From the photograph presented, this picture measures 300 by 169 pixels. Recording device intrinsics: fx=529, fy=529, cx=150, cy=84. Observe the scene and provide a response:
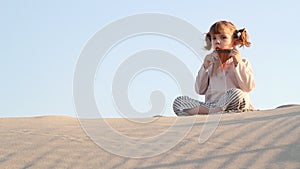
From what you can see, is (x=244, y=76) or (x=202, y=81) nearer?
(x=244, y=76)

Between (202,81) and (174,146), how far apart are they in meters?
1.83

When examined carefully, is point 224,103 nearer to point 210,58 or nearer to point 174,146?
point 210,58

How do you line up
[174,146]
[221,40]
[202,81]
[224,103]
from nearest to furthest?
[174,146] < [224,103] < [221,40] < [202,81]

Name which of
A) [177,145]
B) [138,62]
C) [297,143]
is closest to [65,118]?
[138,62]

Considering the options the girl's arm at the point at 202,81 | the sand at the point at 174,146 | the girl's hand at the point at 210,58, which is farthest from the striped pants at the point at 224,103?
the sand at the point at 174,146

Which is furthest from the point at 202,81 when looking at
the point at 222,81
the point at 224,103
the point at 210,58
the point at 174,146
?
the point at 174,146

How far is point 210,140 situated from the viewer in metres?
3.87

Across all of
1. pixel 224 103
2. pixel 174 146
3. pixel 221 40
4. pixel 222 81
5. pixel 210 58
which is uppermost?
pixel 221 40

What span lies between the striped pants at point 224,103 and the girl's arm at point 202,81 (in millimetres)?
238

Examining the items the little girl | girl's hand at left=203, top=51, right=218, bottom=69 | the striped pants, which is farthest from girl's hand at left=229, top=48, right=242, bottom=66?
the striped pants

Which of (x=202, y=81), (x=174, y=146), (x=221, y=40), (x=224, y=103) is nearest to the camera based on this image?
(x=174, y=146)

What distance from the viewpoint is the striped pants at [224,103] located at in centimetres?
514

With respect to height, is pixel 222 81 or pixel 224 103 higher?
pixel 222 81

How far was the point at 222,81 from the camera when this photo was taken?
216 inches
